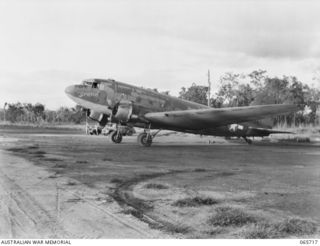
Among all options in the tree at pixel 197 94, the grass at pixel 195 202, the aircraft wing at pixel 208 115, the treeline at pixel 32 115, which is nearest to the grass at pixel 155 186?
the grass at pixel 195 202

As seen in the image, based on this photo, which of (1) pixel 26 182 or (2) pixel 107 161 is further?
(2) pixel 107 161

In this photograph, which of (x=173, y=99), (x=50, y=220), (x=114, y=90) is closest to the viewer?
(x=50, y=220)

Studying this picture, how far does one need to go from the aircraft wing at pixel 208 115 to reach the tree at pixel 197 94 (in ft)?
166

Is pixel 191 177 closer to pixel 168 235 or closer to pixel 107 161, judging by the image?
pixel 107 161

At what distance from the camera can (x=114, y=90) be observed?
19.4 meters

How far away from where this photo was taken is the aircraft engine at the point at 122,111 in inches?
742

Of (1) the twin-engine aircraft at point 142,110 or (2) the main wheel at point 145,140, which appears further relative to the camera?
(2) the main wheel at point 145,140

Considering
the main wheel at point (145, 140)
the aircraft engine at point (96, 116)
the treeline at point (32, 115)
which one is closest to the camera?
the main wheel at point (145, 140)

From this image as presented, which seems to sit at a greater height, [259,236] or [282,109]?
[282,109]

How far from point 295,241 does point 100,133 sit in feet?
110

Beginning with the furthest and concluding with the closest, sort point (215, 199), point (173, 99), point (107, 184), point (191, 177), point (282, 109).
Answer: point (173, 99) < point (282, 109) < point (191, 177) < point (107, 184) < point (215, 199)

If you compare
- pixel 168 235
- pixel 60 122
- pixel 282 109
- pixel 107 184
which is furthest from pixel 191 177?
pixel 60 122

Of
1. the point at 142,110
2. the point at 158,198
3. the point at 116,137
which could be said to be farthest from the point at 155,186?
the point at 116,137

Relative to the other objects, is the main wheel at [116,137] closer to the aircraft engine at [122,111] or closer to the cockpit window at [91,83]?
the aircraft engine at [122,111]
